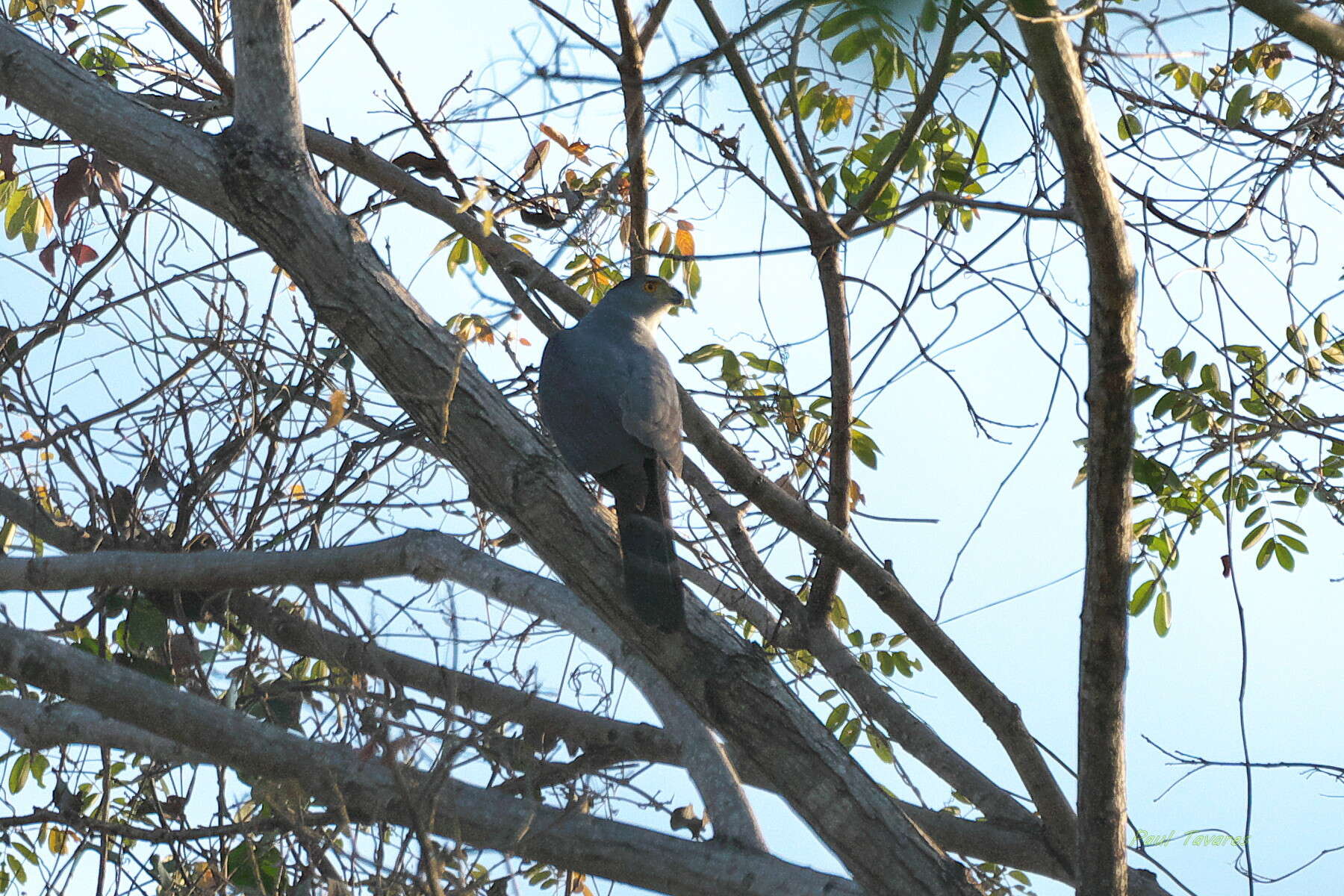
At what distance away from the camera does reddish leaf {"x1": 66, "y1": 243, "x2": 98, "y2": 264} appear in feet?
13.3

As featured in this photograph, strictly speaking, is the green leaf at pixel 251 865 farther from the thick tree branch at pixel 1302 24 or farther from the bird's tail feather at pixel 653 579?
the thick tree branch at pixel 1302 24

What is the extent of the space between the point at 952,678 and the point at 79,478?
2911 millimetres

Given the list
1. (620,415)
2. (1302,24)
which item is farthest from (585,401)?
(1302,24)

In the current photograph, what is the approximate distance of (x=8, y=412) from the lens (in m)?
4.12

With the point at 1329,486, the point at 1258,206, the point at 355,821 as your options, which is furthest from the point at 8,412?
the point at 1329,486

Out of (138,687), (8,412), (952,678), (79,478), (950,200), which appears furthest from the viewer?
(8,412)

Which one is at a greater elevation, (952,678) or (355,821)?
(952,678)

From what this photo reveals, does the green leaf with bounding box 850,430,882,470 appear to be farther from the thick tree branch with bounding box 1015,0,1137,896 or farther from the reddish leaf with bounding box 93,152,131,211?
the reddish leaf with bounding box 93,152,131,211

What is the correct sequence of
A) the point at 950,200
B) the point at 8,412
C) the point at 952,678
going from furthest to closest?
the point at 8,412 < the point at 952,678 < the point at 950,200

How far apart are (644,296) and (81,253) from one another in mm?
2061

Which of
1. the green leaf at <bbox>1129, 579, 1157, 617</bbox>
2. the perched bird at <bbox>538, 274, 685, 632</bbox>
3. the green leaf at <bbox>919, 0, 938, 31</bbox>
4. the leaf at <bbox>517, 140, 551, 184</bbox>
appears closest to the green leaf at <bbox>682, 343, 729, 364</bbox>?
the perched bird at <bbox>538, 274, 685, 632</bbox>

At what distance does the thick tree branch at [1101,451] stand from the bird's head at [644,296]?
2.42 metres

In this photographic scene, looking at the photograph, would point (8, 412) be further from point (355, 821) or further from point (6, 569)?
point (355, 821)

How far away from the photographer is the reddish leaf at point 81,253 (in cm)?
407
